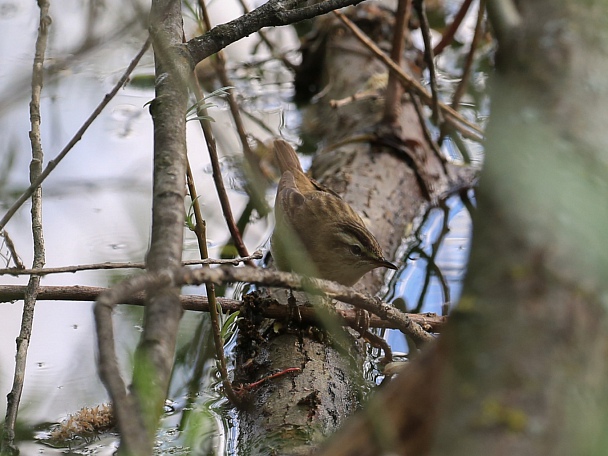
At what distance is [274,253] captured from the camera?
3.81 m

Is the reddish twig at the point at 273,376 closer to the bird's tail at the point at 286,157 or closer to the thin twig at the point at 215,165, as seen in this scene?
the thin twig at the point at 215,165

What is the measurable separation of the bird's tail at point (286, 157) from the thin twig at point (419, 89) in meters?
0.83

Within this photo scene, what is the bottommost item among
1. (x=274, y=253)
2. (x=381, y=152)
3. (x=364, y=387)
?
(x=364, y=387)

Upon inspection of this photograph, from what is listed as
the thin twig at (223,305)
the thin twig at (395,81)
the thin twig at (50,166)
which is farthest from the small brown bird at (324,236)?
the thin twig at (50,166)

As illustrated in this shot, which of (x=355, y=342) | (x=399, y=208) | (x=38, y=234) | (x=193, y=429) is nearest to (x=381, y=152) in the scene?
(x=399, y=208)

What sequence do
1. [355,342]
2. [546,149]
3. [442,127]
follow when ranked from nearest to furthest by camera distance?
[546,149]
[355,342]
[442,127]

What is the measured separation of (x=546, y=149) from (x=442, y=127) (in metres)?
4.35

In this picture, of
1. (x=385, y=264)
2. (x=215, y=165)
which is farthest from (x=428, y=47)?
(x=215, y=165)

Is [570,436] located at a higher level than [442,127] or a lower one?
lower

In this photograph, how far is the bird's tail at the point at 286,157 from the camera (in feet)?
14.8

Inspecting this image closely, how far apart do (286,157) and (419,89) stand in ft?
3.36

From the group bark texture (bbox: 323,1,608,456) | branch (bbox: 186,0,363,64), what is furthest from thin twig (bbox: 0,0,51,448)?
bark texture (bbox: 323,1,608,456)

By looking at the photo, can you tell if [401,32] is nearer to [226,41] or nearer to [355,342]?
[355,342]

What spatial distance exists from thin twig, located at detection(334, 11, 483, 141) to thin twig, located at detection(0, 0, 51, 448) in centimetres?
214
